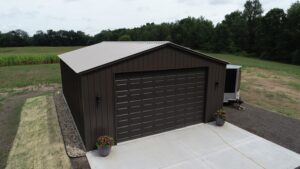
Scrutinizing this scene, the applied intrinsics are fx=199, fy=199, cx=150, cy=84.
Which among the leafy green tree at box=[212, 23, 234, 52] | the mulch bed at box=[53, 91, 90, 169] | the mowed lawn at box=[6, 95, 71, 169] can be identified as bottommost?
the mowed lawn at box=[6, 95, 71, 169]

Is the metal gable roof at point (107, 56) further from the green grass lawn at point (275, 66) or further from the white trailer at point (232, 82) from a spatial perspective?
the green grass lawn at point (275, 66)

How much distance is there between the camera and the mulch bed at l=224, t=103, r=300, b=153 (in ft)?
21.3

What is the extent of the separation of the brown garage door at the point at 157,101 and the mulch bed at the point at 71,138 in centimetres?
118

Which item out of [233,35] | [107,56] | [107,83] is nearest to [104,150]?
[107,83]

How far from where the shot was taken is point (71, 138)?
6523 mm

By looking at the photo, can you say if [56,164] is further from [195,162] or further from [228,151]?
[228,151]

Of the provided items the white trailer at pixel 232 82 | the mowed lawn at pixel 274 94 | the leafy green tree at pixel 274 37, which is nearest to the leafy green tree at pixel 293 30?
the leafy green tree at pixel 274 37

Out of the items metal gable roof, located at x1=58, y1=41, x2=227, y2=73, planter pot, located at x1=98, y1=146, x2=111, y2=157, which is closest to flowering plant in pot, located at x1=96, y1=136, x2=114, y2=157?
planter pot, located at x1=98, y1=146, x2=111, y2=157

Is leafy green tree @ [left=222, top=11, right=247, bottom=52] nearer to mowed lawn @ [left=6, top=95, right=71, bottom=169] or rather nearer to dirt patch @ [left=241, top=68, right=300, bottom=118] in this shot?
dirt patch @ [left=241, top=68, right=300, bottom=118]

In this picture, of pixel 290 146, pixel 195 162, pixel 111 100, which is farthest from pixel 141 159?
pixel 290 146

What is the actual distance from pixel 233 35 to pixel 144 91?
1728 inches

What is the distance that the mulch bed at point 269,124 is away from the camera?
21.3 ft

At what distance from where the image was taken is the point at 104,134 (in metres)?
5.89

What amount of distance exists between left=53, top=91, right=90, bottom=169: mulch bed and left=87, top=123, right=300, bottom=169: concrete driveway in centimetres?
25
